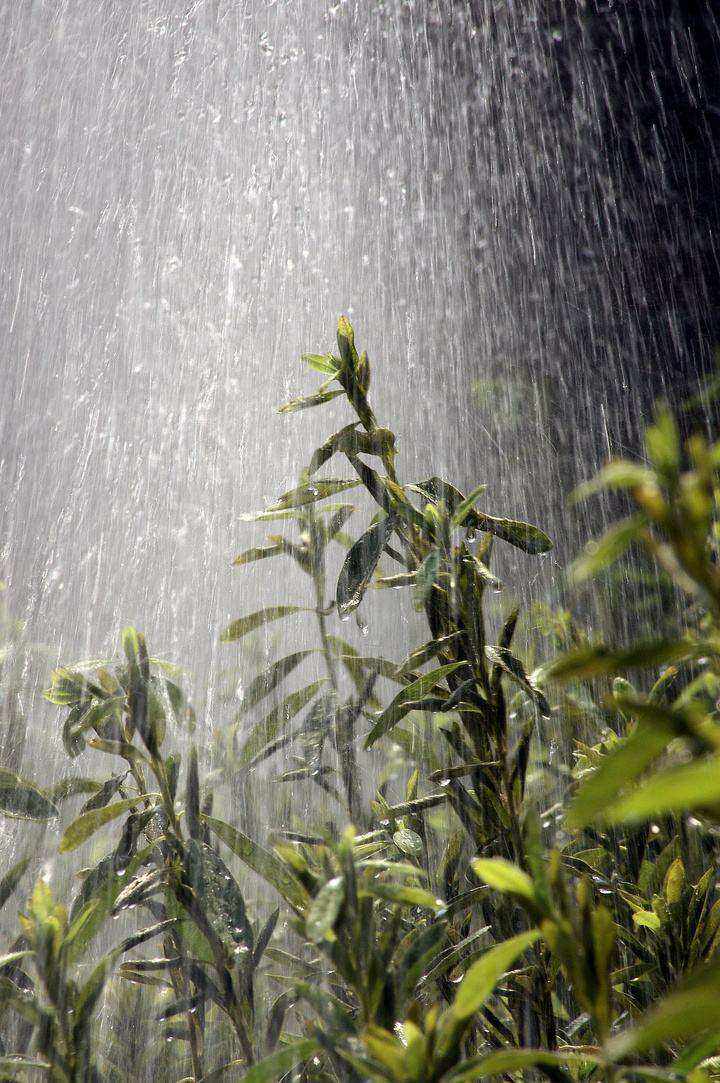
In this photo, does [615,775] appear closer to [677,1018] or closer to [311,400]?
[677,1018]

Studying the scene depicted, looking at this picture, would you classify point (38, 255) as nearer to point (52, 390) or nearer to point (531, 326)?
point (52, 390)

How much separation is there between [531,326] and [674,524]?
246 centimetres

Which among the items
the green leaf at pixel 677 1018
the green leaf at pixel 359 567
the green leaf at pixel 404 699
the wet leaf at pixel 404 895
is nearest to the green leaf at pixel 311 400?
the green leaf at pixel 359 567

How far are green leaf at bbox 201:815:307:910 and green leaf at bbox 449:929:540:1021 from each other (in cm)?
13

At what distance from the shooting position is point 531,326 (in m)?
2.52

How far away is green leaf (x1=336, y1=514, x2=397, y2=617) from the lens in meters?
0.50

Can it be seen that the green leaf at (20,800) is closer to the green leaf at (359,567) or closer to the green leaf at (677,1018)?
the green leaf at (359,567)

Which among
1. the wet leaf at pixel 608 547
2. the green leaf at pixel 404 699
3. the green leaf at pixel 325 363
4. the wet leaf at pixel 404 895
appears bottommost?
the wet leaf at pixel 404 895

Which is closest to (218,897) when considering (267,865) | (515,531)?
(267,865)

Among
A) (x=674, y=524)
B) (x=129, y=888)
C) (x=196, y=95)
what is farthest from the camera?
(x=196, y=95)

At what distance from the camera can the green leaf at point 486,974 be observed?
9.9 inches

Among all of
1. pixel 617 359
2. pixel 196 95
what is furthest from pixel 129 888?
pixel 196 95

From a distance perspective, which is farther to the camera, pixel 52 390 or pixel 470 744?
pixel 52 390

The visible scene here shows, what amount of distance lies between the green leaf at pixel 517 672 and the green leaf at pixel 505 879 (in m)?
0.20
